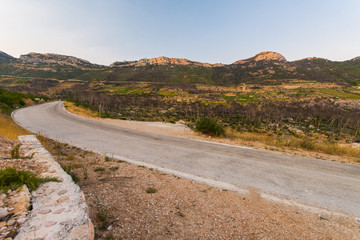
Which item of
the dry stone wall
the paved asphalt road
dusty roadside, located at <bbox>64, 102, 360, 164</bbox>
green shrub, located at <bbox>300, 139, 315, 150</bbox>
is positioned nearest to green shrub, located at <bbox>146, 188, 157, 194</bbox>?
the dry stone wall

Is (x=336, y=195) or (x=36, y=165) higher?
(x=36, y=165)

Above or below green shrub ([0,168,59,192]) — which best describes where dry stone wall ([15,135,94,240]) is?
below

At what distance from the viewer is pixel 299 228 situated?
3.51 m

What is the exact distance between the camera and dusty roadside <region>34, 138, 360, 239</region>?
10.3 feet

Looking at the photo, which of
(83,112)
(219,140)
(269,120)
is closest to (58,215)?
(219,140)

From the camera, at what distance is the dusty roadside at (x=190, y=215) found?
124 inches

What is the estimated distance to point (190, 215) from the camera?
369 centimetres

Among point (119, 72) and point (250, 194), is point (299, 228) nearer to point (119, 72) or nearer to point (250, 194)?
point (250, 194)

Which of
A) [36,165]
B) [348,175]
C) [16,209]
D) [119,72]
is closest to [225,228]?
[16,209]

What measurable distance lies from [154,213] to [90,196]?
5.89 ft

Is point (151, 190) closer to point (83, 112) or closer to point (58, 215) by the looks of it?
point (58, 215)

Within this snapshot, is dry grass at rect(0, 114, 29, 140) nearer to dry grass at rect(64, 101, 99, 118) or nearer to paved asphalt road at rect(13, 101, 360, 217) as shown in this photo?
paved asphalt road at rect(13, 101, 360, 217)

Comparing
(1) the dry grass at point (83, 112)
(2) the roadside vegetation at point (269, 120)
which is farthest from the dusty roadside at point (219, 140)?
(1) the dry grass at point (83, 112)

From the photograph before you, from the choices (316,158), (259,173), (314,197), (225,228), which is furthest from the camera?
(316,158)
